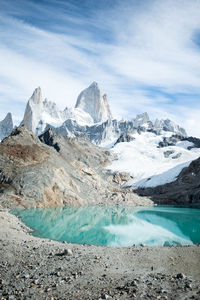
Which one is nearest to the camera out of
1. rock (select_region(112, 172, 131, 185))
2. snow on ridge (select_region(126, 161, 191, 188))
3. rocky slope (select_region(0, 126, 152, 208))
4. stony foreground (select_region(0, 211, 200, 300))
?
stony foreground (select_region(0, 211, 200, 300))

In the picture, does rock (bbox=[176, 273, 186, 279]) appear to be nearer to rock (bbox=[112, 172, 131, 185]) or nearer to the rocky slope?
the rocky slope

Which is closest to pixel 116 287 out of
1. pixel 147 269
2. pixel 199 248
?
pixel 147 269

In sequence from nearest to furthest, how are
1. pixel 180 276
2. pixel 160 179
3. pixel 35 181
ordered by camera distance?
pixel 180 276 < pixel 35 181 < pixel 160 179

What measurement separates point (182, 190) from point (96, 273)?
99305 mm

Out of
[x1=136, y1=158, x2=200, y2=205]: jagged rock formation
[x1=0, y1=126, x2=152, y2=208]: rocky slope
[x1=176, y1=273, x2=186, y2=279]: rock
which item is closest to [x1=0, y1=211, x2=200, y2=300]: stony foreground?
[x1=176, y1=273, x2=186, y2=279]: rock

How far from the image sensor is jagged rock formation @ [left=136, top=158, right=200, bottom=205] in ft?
336

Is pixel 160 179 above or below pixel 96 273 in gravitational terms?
above

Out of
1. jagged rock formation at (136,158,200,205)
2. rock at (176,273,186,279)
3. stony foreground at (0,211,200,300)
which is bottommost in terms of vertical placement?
stony foreground at (0,211,200,300)

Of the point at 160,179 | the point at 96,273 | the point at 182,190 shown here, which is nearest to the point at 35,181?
the point at 96,273

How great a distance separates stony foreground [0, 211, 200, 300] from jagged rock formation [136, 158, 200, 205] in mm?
82632

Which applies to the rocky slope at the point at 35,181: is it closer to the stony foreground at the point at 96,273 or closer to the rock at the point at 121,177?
the stony foreground at the point at 96,273

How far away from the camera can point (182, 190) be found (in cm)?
10975

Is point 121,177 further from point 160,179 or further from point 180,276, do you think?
point 180,276

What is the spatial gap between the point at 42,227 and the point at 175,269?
25144mm
